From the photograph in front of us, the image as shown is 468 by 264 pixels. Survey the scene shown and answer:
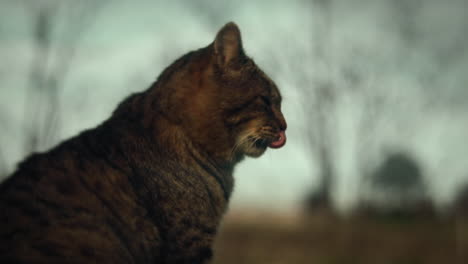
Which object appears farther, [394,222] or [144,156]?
[394,222]

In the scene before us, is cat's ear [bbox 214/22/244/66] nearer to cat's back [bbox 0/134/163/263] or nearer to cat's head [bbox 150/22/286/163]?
cat's head [bbox 150/22/286/163]

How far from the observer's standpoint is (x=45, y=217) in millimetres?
1946

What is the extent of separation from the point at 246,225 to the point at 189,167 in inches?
334

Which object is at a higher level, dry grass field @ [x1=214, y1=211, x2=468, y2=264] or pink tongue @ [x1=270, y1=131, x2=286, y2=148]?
dry grass field @ [x1=214, y1=211, x2=468, y2=264]

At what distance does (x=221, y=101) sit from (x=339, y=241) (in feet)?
26.8

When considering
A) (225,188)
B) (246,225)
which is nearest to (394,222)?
(246,225)

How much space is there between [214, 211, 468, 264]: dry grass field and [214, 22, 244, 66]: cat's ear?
6.05m

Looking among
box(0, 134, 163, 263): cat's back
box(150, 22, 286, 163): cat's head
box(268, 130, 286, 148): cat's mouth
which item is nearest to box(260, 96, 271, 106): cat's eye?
box(150, 22, 286, 163): cat's head

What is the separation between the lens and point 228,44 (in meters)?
2.60

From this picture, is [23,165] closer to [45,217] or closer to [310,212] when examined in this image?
[45,217]

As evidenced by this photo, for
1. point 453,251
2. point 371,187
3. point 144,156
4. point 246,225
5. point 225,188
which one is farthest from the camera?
point 371,187

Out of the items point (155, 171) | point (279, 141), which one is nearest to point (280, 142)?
point (279, 141)

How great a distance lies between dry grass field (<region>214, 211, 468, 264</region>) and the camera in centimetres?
880

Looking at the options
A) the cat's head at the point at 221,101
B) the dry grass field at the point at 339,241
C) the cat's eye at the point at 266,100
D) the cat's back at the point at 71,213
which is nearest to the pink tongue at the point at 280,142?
the cat's head at the point at 221,101
